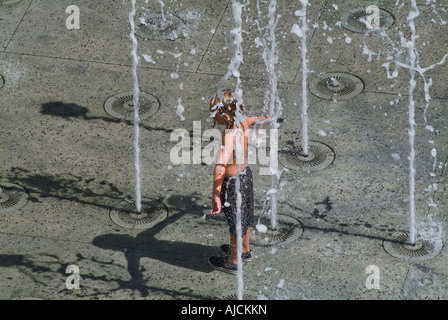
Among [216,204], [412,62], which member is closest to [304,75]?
[412,62]

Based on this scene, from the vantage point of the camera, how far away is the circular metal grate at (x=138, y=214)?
942 centimetres

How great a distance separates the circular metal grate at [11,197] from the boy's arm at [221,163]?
7.75 feet

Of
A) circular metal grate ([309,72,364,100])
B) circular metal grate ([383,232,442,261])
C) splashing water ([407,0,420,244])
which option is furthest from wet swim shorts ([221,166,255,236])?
circular metal grate ([309,72,364,100])

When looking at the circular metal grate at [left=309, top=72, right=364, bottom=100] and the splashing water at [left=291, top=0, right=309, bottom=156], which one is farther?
the circular metal grate at [left=309, top=72, right=364, bottom=100]

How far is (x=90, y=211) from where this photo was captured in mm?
9586

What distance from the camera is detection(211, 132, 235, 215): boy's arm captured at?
826 centimetres

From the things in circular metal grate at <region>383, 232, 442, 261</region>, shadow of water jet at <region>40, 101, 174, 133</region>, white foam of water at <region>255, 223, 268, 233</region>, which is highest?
shadow of water jet at <region>40, 101, 174, 133</region>

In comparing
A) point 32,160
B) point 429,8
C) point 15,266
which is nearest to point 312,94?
point 429,8

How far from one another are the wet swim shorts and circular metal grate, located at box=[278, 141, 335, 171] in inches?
62.2

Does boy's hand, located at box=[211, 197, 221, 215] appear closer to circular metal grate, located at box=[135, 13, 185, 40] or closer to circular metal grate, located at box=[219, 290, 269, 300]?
circular metal grate, located at box=[219, 290, 269, 300]

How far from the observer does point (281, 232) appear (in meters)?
9.27

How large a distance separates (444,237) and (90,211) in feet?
11.0

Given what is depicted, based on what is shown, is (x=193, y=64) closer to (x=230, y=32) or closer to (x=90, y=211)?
(x=230, y=32)

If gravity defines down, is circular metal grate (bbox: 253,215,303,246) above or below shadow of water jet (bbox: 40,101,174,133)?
below
